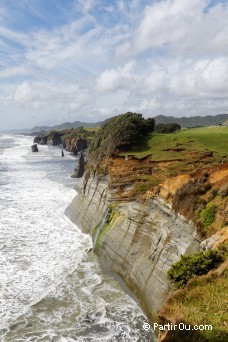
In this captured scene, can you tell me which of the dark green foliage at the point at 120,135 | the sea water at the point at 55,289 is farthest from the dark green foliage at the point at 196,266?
the dark green foliage at the point at 120,135

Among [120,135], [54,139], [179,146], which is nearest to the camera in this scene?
[179,146]

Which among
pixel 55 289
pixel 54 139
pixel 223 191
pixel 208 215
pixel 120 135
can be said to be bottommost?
pixel 54 139

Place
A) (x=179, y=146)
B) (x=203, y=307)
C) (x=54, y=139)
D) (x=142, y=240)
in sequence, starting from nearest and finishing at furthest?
(x=203, y=307)
(x=142, y=240)
(x=179, y=146)
(x=54, y=139)

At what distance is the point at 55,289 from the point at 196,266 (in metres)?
8.91

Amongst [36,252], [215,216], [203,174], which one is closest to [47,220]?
[36,252]

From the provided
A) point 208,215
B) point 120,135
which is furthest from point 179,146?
point 208,215

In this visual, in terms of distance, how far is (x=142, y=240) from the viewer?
20891mm

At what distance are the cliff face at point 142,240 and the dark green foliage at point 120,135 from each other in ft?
25.2

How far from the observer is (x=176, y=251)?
57.2ft

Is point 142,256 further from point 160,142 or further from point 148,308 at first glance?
point 160,142

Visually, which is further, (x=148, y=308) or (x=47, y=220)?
(x=47, y=220)

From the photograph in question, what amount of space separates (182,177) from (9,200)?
24.0 m

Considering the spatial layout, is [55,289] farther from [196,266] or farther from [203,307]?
[203,307]

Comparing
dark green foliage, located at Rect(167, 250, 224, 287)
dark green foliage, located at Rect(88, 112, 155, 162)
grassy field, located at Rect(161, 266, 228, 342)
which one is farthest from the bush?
dark green foliage, located at Rect(88, 112, 155, 162)
